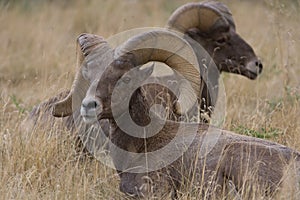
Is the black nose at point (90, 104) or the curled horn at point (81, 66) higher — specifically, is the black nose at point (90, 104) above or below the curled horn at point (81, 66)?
below

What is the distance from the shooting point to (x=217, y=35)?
945cm

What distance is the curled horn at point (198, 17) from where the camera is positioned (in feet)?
30.7

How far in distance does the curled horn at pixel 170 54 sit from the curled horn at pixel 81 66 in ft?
0.84

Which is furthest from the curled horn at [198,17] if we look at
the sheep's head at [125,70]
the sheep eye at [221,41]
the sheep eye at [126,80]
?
the sheep eye at [126,80]

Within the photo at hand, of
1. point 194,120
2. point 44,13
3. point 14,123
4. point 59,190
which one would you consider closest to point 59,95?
point 14,123

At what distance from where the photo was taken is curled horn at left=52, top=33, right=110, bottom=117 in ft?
21.8

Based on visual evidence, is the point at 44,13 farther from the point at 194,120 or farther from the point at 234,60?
the point at 194,120

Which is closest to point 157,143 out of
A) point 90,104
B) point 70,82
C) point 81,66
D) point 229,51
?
point 90,104

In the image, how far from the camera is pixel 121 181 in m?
6.54

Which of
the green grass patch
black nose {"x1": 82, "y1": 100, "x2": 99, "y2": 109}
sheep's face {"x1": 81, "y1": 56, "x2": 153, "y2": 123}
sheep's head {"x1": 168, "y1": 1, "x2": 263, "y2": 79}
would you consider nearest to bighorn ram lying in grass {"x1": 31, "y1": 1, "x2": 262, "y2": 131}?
sheep's head {"x1": 168, "y1": 1, "x2": 263, "y2": 79}

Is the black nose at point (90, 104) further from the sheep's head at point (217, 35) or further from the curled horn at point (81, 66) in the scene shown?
the sheep's head at point (217, 35)

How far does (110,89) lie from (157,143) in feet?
2.27

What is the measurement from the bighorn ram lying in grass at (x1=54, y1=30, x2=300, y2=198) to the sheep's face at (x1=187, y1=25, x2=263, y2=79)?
2573 mm

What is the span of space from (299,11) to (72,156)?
21.4 ft
